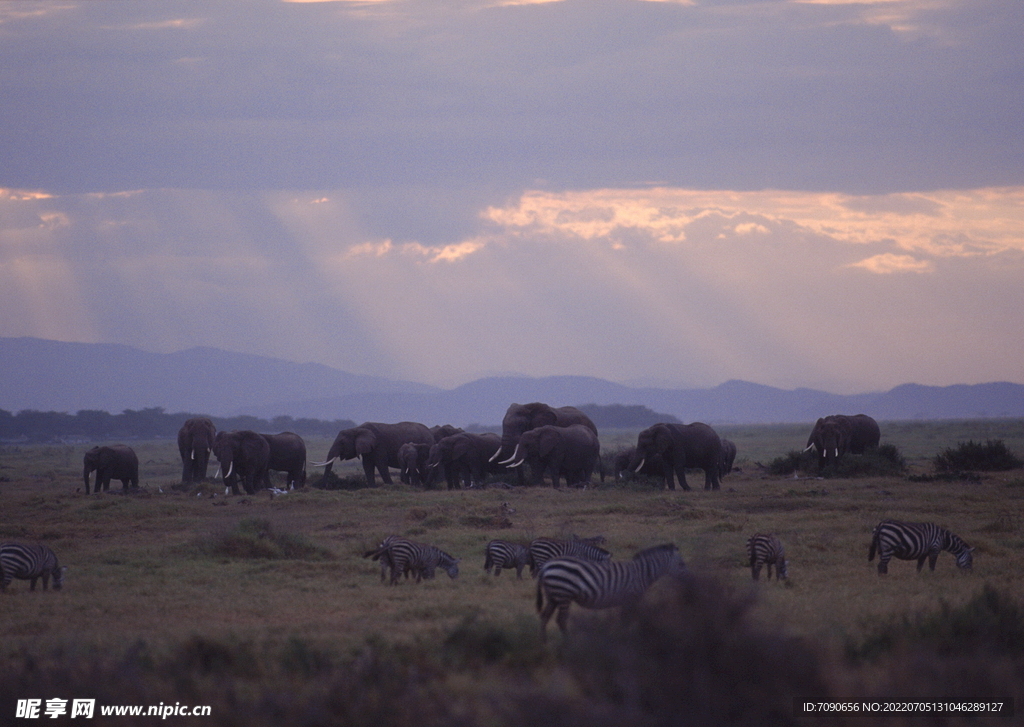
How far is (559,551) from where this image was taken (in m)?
14.3

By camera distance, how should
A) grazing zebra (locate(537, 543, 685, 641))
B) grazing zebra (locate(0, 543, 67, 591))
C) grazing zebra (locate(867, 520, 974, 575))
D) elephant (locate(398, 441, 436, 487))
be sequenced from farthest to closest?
elephant (locate(398, 441, 436, 487)), grazing zebra (locate(867, 520, 974, 575)), grazing zebra (locate(0, 543, 67, 591)), grazing zebra (locate(537, 543, 685, 641))

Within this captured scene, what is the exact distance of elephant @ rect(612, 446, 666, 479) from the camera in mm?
32438

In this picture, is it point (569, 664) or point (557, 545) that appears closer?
point (569, 664)

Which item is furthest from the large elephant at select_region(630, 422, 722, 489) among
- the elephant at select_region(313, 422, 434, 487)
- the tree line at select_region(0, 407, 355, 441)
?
the tree line at select_region(0, 407, 355, 441)

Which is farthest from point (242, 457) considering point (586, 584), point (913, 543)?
point (586, 584)

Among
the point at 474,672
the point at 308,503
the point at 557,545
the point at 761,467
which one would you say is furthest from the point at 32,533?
the point at 761,467

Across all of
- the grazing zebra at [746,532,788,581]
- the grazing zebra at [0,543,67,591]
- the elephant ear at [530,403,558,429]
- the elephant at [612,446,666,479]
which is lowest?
the grazing zebra at [0,543,67,591]

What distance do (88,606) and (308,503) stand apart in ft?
44.0

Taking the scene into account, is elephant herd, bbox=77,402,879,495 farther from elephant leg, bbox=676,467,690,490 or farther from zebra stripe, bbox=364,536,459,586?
zebra stripe, bbox=364,536,459,586

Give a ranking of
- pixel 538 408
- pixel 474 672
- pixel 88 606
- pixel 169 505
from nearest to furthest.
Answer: pixel 474 672 < pixel 88 606 < pixel 169 505 < pixel 538 408

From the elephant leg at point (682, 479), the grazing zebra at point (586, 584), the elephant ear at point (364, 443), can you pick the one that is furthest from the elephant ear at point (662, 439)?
the grazing zebra at point (586, 584)

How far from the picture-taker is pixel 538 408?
36969 mm

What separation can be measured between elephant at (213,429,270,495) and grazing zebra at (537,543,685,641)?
2188 cm

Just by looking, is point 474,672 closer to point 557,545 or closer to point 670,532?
point 557,545
